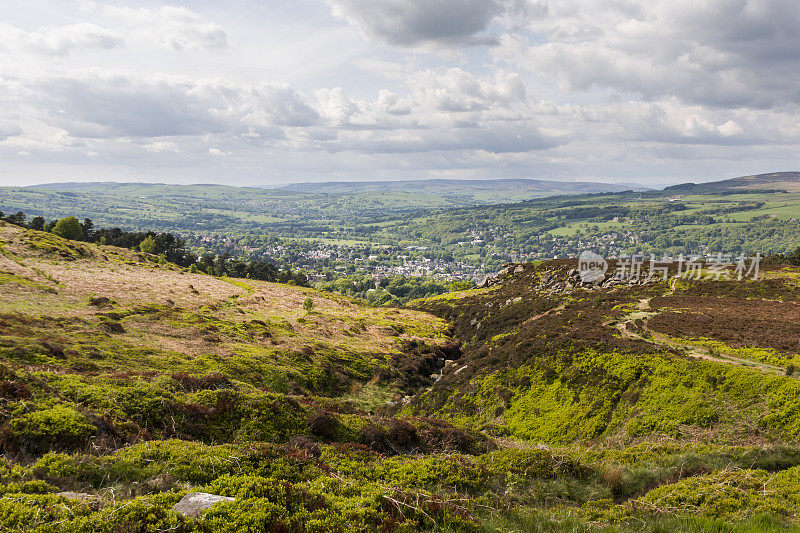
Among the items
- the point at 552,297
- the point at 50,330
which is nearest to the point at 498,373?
the point at 552,297

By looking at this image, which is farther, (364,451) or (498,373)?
(498,373)

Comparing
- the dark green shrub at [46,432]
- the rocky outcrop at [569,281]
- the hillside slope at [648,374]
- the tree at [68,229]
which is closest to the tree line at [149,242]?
the tree at [68,229]

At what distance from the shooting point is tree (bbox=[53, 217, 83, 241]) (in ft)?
320

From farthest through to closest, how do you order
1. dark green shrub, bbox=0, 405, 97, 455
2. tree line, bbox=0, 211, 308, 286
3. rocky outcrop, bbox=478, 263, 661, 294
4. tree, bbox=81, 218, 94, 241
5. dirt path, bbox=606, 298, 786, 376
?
tree, bbox=81, 218, 94, 241 < tree line, bbox=0, 211, 308, 286 < rocky outcrop, bbox=478, 263, 661, 294 < dirt path, bbox=606, 298, 786, 376 < dark green shrub, bbox=0, 405, 97, 455

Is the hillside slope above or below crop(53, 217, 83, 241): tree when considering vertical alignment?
below

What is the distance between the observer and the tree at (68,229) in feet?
320

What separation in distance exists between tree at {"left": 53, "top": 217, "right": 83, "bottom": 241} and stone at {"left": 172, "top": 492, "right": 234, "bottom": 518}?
396 feet

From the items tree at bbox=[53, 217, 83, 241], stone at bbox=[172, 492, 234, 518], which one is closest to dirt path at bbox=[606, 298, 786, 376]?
stone at bbox=[172, 492, 234, 518]

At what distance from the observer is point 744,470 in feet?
41.7

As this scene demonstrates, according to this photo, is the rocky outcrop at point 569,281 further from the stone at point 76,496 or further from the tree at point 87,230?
the tree at point 87,230

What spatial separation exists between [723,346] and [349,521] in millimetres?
27184

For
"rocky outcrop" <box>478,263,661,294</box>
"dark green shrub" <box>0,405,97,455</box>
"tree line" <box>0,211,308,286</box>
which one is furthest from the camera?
"tree line" <box>0,211,308,286</box>

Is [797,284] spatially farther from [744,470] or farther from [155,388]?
[155,388]

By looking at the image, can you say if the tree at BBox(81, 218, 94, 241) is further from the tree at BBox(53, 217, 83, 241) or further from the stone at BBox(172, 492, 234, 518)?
the stone at BBox(172, 492, 234, 518)
